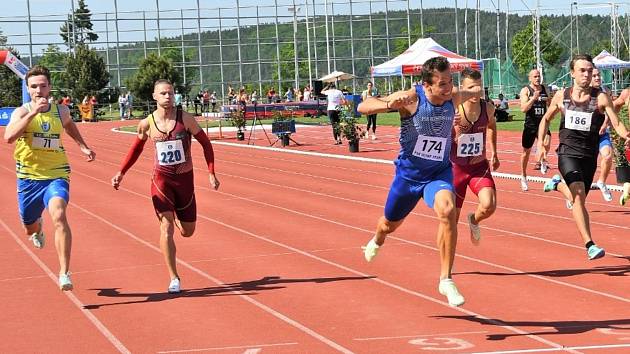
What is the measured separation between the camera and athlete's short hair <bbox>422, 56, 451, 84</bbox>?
7.55 metres

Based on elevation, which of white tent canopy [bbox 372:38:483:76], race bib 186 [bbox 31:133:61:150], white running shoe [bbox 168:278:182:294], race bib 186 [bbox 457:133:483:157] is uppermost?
white tent canopy [bbox 372:38:483:76]

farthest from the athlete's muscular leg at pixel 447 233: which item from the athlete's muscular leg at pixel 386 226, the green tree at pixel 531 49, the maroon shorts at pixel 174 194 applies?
the green tree at pixel 531 49

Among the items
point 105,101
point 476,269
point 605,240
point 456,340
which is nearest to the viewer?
point 456,340

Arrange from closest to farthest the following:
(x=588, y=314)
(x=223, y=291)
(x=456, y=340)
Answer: (x=456, y=340), (x=588, y=314), (x=223, y=291)

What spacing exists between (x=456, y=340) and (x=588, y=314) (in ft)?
4.11

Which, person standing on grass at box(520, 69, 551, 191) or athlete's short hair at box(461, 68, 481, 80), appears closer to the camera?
athlete's short hair at box(461, 68, 481, 80)

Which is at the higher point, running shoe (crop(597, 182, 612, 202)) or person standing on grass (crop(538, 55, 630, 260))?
person standing on grass (crop(538, 55, 630, 260))

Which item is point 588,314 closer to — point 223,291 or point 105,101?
point 223,291

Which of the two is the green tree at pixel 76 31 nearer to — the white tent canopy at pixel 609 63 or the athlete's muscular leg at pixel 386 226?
the white tent canopy at pixel 609 63

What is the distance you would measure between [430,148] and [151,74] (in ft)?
174

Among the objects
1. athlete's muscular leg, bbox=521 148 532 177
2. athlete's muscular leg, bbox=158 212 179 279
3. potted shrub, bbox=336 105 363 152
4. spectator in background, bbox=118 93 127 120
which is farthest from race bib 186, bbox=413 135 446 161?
spectator in background, bbox=118 93 127 120

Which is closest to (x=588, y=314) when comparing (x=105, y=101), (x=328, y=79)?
(x=328, y=79)

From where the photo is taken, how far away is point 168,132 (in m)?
8.94

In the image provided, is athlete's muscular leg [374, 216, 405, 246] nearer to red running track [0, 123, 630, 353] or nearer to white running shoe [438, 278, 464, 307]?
red running track [0, 123, 630, 353]
